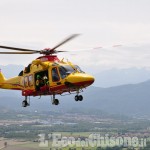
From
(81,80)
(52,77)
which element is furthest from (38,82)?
(81,80)

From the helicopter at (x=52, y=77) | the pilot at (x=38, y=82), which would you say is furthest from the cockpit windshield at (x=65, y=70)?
the pilot at (x=38, y=82)

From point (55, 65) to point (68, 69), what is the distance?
1.60 metres

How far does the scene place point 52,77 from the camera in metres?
40.2

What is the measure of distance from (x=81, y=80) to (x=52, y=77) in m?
4.21

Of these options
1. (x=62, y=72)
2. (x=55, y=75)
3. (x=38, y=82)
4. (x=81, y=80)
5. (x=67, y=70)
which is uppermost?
(x=67, y=70)

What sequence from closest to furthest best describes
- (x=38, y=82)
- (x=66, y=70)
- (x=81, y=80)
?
(x=81, y=80)
(x=66, y=70)
(x=38, y=82)

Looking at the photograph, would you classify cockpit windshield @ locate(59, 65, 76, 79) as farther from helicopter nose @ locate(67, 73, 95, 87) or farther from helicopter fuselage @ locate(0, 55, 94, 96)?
helicopter nose @ locate(67, 73, 95, 87)

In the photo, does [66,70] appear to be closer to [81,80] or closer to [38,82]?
[81,80]

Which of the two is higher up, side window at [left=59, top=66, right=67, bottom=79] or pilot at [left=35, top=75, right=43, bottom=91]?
side window at [left=59, top=66, right=67, bottom=79]

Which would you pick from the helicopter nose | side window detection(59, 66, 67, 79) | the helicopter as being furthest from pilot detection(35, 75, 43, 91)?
the helicopter nose

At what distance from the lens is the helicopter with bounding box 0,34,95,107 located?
37594mm

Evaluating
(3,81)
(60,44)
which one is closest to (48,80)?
(60,44)

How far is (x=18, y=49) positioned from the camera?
3766 cm

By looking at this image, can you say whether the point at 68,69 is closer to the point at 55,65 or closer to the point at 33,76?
the point at 55,65
